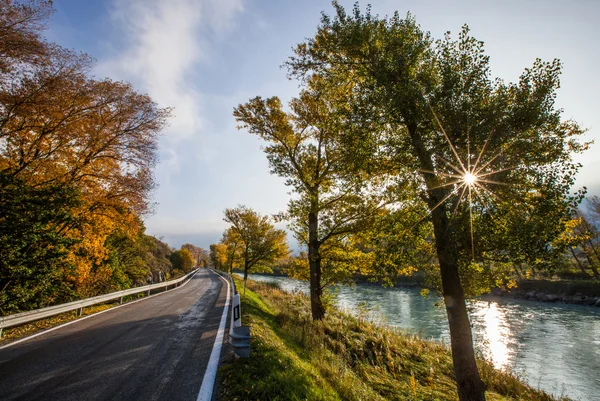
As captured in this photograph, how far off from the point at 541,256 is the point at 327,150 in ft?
26.0

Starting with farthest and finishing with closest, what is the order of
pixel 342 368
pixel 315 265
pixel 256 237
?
pixel 256 237, pixel 315 265, pixel 342 368

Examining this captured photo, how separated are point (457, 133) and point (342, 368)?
6.52 m

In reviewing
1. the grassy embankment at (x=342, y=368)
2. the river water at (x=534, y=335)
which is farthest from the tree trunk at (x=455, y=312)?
the grassy embankment at (x=342, y=368)

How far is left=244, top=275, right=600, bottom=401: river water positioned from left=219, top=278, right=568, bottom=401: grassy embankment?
1.86 m

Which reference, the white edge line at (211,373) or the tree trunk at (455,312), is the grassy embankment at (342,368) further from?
the tree trunk at (455,312)

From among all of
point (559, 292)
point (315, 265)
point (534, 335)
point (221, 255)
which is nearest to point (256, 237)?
point (315, 265)

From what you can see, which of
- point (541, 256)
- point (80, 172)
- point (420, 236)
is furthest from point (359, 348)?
point (80, 172)

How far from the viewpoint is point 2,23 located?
699 centimetres

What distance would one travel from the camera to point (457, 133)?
6.20 meters

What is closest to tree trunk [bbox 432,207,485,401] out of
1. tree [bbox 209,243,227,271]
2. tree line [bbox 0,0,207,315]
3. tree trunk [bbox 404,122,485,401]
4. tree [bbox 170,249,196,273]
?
tree trunk [bbox 404,122,485,401]

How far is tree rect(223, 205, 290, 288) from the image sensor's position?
1146 inches

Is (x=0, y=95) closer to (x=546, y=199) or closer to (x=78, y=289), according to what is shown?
(x=78, y=289)

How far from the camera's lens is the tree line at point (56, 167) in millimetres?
8453

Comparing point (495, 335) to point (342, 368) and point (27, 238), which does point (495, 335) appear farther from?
point (27, 238)
